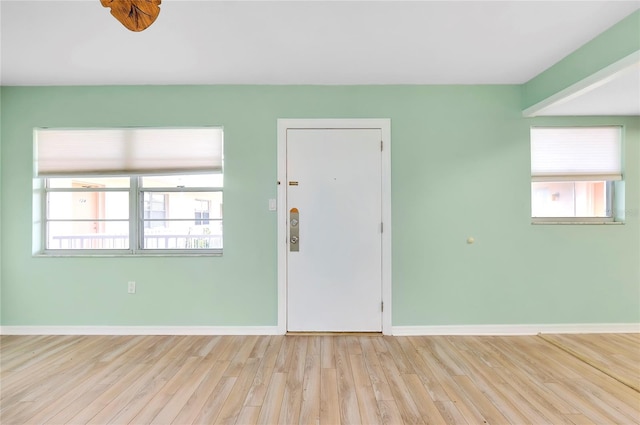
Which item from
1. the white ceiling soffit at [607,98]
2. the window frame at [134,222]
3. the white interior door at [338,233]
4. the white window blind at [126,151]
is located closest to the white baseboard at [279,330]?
the white interior door at [338,233]

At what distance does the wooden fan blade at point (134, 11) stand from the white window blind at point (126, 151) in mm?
1737

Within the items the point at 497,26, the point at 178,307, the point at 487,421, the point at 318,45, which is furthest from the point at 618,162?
the point at 178,307

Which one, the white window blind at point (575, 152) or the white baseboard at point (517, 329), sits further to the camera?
the white window blind at point (575, 152)

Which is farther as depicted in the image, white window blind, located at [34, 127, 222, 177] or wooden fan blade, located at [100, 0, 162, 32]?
white window blind, located at [34, 127, 222, 177]

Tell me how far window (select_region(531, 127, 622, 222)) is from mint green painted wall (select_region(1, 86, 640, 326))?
0.18 m

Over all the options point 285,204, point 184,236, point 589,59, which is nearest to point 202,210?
point 184,236

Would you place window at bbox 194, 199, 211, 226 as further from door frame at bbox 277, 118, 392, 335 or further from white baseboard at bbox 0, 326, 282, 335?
white baseboard at bbox 0, 326, 282, 335

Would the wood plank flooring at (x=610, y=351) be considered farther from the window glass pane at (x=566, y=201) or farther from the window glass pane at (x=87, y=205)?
the window glass pane at (x=87, y=205)

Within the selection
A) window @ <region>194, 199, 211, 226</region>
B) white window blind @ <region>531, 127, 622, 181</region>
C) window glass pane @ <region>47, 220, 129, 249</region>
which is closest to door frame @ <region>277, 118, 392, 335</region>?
window @ <region>194, 199, 211, 226</region>

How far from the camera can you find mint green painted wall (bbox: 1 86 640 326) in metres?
3.08

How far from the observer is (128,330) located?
3.08 meters

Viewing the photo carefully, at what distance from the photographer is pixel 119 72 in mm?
2797

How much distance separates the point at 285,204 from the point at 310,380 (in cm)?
156

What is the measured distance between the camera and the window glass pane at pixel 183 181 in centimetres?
319
